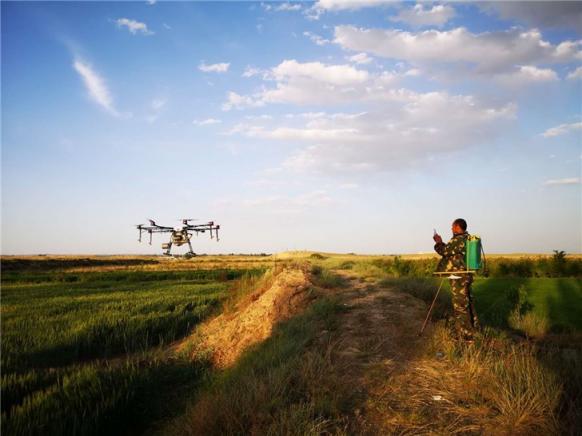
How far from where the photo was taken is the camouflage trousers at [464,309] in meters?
7.81

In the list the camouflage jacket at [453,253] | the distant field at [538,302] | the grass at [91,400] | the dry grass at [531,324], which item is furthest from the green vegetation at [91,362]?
the distant field at [538,302]

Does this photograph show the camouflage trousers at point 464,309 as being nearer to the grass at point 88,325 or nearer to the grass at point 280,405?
the grass at point 280,405

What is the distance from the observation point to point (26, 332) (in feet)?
38.9

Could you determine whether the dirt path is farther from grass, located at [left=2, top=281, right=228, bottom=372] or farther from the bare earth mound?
grass, located at [left=2, top=281, right=228, bottom=372]

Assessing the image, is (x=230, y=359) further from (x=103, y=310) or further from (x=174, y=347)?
(x=103, y=310)

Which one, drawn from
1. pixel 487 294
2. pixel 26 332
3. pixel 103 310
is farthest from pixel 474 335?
pixel 103 310

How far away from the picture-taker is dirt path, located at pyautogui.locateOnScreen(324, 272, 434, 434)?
5507 mm

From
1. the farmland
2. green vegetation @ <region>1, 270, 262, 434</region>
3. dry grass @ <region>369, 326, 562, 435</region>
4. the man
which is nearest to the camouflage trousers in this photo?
the man

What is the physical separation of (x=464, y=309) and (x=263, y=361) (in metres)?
4.16

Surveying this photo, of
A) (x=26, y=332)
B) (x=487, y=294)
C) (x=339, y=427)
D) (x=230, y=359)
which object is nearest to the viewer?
(x=339, y=427)

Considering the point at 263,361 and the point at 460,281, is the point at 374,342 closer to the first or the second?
the point at 460,281

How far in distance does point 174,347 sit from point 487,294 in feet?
44.1

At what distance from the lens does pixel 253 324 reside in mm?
11500

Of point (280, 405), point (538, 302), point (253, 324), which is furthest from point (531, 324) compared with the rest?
point (280, 405)
